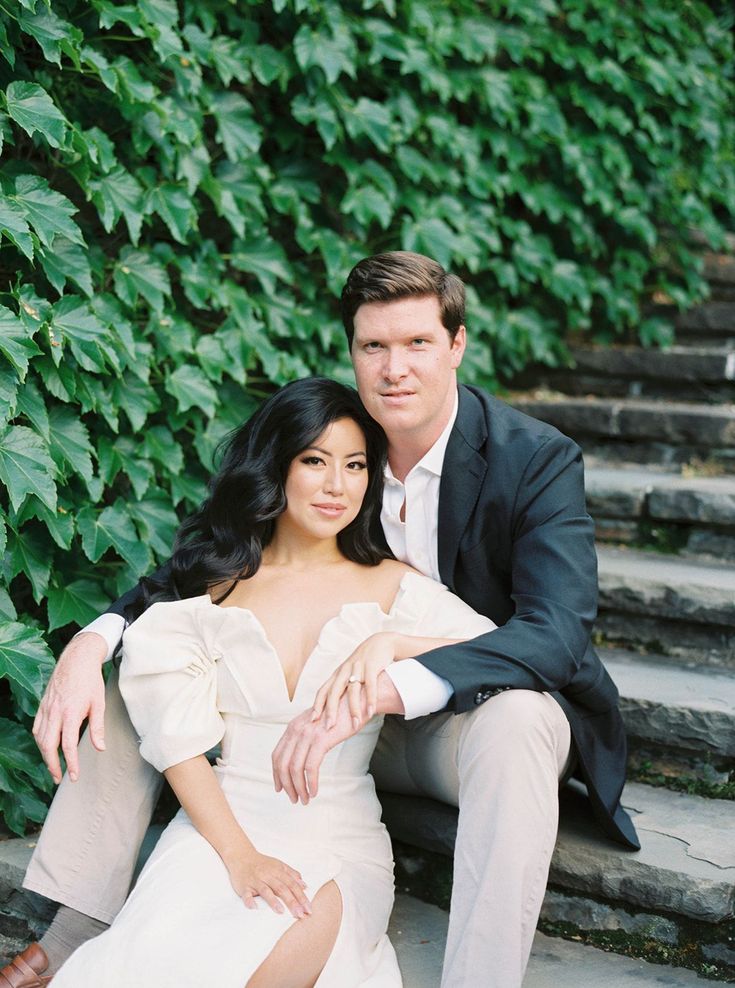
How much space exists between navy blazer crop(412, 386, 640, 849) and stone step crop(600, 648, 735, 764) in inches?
9.8

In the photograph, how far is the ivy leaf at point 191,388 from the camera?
2832mm

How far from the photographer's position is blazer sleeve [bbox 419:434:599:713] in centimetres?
201

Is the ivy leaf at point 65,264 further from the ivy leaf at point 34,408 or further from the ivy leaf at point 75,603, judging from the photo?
the ivy leaf at point 75,603

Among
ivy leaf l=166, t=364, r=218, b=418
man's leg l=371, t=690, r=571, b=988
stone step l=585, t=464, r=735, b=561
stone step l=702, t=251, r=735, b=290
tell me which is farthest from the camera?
stone step l=702, t=251, r=735, b=290

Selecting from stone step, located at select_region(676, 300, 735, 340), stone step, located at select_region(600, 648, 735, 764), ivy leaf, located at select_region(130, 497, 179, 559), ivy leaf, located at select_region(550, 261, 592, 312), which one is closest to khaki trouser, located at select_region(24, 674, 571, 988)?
stone step, located at select_region(600, 648, 735, 764)

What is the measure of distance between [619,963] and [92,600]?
1416mm

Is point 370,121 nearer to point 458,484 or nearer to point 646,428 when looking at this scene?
point 458,484

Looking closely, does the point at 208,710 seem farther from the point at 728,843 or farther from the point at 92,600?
the point at 728,843

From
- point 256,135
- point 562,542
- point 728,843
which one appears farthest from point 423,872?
point 256,135

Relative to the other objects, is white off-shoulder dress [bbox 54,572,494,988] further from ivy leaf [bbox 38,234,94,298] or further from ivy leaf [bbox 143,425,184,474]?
ivy leaf [bbox 38,234,94,298]

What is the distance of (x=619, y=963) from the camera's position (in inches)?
88.8

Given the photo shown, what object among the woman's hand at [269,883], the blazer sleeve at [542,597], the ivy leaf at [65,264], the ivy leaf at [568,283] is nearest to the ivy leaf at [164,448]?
the ivy leaf at [65,264]

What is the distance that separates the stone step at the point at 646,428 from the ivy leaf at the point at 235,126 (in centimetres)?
164

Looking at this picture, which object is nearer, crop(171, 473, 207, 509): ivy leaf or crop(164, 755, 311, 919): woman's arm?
crop(164, 755, 311, 919): woman's arm
